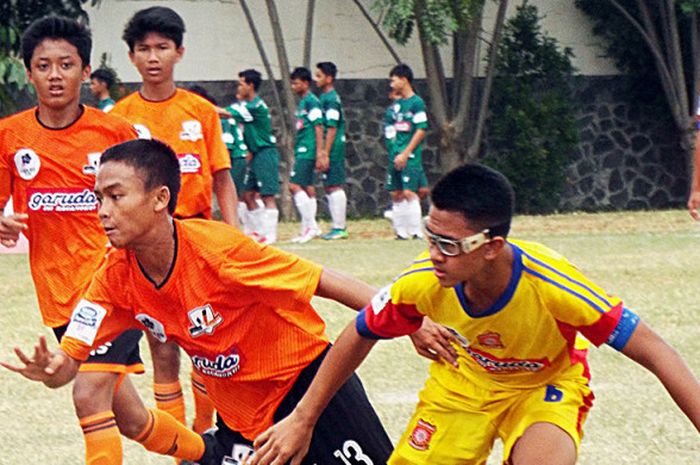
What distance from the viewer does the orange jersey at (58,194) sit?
19.5ft

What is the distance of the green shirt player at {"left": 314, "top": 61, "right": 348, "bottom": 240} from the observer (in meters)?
17.3

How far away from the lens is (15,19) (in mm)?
19859

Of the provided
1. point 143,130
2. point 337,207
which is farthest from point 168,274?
point 337,207

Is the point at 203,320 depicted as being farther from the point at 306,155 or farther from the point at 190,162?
the point at 306,155

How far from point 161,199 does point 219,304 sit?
41 centimetres

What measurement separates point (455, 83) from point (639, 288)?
438 inches

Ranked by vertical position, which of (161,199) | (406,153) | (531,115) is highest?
(161,199)

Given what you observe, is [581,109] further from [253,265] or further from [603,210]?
[253,265]

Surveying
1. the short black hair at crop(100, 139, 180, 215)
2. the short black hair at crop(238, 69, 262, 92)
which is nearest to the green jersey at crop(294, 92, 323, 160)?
the short black hair at crop(238, 69, 262, 92)

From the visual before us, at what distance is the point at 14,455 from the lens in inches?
259

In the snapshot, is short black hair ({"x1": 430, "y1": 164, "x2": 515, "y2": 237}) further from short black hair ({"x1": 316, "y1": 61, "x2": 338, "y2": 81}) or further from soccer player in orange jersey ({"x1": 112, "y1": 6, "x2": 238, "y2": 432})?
short black hair ({"x1": 316, "y1": 61, "x2": 338, "y2": 81})

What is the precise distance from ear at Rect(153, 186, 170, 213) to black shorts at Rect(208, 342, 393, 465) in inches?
28.4

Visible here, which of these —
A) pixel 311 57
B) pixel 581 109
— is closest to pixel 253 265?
pixel 311 57

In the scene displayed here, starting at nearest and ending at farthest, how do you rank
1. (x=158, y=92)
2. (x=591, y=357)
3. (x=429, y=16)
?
(x=158, y=92) < (x=591, y=357) < (x=429, y=16)
